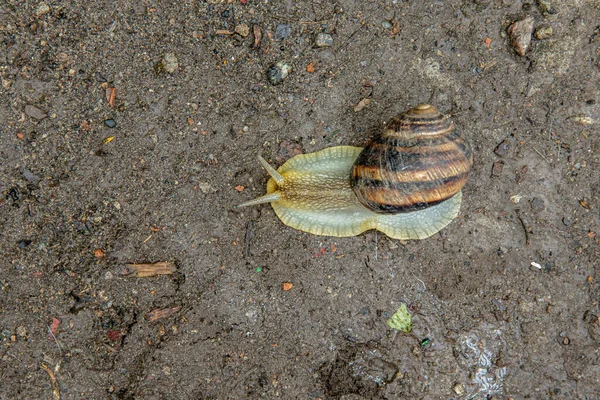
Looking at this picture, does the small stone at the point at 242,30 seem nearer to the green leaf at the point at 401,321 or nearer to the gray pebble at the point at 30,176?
the gray pebble at the point at 30,176

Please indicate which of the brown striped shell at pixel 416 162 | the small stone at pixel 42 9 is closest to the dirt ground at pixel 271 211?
the small stone at pixel 42 9

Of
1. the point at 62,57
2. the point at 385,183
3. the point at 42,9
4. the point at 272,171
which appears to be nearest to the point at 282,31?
the point at 272,171

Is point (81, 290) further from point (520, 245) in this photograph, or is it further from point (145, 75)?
point (520, 245)

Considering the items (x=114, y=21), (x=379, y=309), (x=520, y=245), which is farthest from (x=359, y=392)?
(x=114, y=21)

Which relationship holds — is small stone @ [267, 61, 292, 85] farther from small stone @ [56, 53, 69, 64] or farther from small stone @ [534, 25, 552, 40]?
small stone @ [534, 25, 552, 40]

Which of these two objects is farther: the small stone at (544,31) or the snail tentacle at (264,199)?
the small stone at (544,31)

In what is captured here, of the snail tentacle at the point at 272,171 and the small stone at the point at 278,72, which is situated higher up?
the small stone at the point at 278,72

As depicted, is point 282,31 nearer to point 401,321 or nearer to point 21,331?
point 401,321
